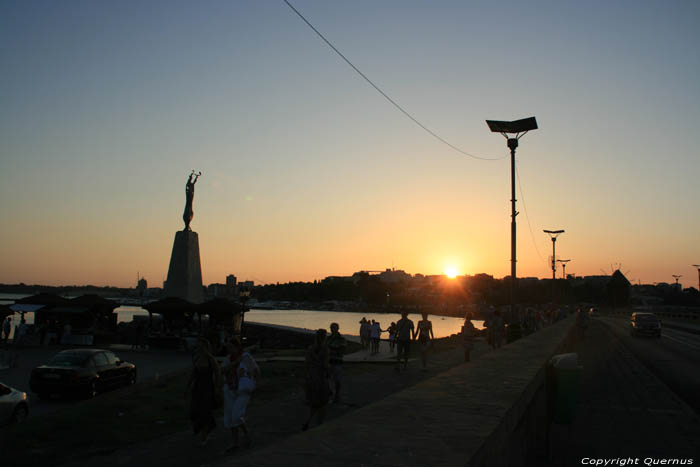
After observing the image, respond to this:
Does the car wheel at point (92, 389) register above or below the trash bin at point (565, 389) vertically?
below

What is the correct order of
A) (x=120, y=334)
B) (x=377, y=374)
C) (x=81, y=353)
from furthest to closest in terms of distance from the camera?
(x=120, y=334) < (x=377, y=374) < (x=81, y=353)

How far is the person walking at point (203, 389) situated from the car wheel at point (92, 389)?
7262mm

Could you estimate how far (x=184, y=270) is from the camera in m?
36.2

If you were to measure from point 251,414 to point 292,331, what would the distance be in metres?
36.4

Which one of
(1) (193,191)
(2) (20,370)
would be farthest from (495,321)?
(1) (193,191)

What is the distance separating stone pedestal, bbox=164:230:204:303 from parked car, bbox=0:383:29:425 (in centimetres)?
2521

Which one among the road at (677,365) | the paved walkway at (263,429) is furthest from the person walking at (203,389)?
the road at (677,365)

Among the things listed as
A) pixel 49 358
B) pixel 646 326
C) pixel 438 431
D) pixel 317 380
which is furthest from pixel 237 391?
pixel 646 326

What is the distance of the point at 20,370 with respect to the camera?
763 inches

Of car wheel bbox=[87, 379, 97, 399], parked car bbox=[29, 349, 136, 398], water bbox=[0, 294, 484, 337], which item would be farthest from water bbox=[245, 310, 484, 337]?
car wheel bbox=[87, 379, 97, 399]

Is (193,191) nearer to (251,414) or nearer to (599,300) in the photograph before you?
(251,414)

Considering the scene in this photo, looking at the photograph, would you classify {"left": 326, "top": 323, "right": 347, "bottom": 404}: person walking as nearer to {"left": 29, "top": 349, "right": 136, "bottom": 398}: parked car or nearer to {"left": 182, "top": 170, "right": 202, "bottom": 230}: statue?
{"left": 29, "top": 349, "right": 136, "bottom": 398}: parked car

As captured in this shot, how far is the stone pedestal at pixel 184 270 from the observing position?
35.9m

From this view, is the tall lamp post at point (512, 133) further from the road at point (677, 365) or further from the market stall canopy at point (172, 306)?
the market stall canopy at point (172, 306)
